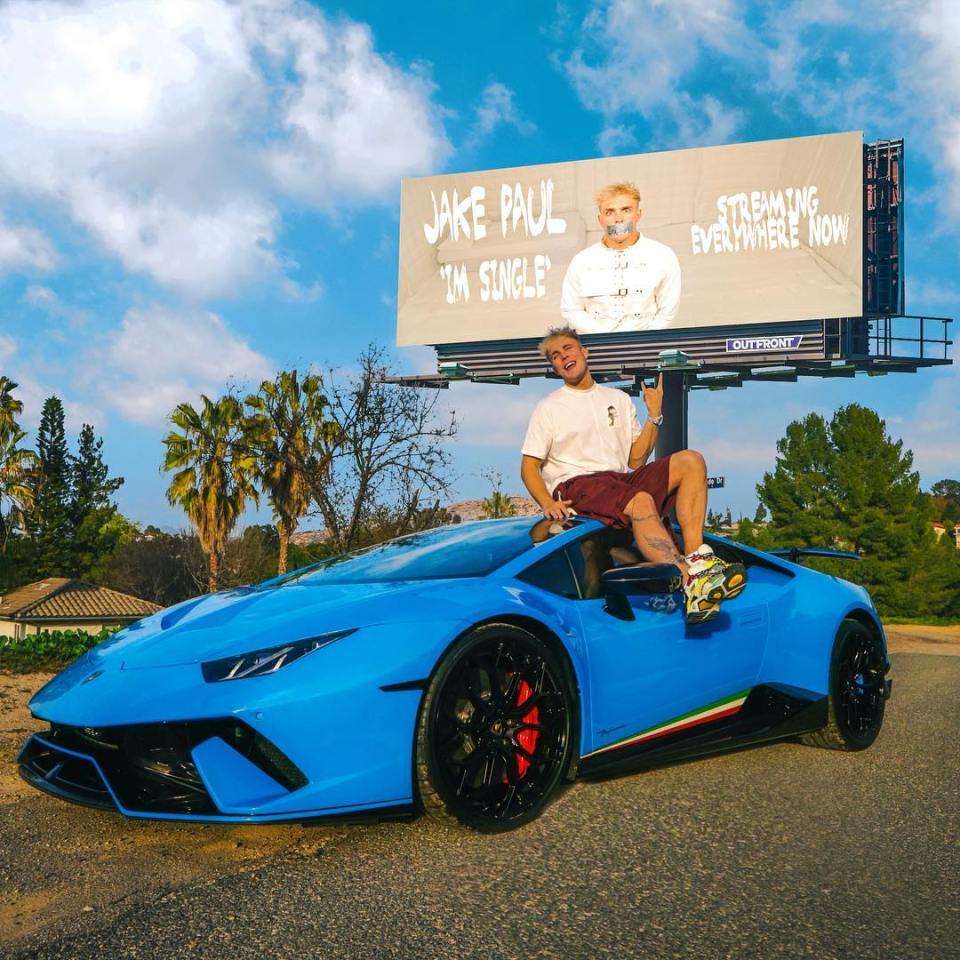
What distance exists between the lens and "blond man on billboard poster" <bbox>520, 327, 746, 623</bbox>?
4.12m

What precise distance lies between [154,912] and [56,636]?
5879 mm

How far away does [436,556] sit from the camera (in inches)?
161

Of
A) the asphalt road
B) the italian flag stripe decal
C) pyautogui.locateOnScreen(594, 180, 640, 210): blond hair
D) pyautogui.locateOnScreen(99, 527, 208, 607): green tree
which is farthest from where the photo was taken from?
pyautogui.locateOnScreen(99, 527, 208, 607): green tree

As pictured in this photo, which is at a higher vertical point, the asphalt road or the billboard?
the billboard

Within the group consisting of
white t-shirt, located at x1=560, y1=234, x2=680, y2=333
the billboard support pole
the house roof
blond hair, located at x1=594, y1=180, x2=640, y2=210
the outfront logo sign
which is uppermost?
blond hair, located at x1=594, y1=180, x2=640, y2=210

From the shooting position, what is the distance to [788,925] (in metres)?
2.66

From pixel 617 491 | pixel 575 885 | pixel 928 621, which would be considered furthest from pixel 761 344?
pixel 575 885

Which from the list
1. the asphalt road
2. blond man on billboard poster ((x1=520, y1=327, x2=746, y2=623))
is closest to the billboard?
blond man on billboard poster ((x1=520, y1=327, x2=746, y2=623))

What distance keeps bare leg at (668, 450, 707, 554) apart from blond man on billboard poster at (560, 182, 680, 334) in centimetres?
2951

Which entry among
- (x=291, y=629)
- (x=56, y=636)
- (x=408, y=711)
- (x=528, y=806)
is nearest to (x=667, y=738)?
(x=528, y=806)

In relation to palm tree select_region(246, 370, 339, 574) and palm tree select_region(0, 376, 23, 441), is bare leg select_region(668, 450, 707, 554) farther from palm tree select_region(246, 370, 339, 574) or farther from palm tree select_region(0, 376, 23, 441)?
palm tree select_region(0, 376, 23, 441)

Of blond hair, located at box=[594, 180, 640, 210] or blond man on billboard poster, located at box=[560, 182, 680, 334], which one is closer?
blond man on billboard poster, located at box=[560, 182, 680, 334]

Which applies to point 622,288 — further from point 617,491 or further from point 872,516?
point 617,491

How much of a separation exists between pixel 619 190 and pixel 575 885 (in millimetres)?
33588
